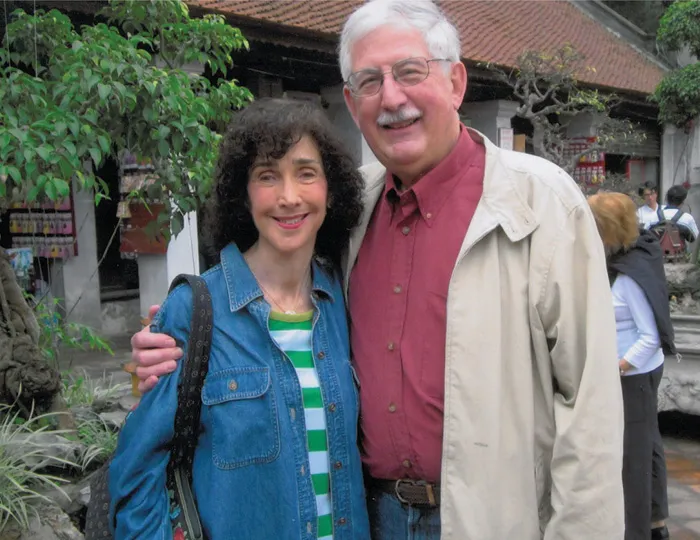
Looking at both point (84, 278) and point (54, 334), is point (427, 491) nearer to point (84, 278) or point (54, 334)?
point (54, 334)

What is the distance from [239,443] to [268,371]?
0.17 metres

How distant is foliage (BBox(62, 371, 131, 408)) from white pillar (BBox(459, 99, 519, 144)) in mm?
7004

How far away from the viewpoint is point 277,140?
5.44 feet

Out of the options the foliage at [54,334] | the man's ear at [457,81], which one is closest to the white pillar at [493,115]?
the foliage at [54,334]

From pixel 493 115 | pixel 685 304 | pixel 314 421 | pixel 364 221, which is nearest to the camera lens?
pixel 314 421

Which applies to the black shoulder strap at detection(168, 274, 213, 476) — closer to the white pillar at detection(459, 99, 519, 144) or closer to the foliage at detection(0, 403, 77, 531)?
the foliage at detection(0, 403, 77, 531)

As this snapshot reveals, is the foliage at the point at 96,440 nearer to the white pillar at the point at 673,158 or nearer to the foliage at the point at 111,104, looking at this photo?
the foliage at the point at 111,104

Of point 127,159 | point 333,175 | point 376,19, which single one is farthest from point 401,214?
point 127,159

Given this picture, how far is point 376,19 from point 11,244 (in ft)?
24.2

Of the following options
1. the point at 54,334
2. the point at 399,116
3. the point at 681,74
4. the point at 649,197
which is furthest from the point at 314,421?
the point at 681,74

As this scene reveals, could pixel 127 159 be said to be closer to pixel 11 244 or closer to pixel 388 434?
pixel 11 244

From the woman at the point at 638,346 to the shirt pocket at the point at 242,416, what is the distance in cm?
231

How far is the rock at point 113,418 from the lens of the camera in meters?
3.70

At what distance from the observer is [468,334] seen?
5.08 ft
